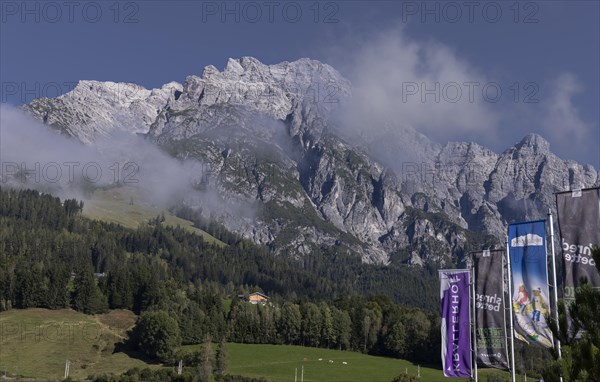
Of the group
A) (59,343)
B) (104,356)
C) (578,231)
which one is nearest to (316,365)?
(104,356)

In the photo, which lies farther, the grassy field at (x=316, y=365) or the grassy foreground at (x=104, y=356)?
the grassy field at (x=316, y=365)

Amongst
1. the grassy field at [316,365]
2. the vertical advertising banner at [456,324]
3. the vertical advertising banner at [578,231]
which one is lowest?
the grassy field at [316,365]

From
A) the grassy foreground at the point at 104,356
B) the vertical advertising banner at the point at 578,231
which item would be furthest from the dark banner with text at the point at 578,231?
the grassy foreground at the point at 104,356

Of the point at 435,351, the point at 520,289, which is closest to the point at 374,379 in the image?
the point at 435,351

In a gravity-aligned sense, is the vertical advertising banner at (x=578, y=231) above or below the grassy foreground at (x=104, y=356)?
above

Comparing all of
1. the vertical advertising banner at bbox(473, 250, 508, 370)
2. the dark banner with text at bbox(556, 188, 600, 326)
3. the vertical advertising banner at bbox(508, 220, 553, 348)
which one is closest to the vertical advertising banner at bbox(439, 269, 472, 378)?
the vertical advertising banner at bbox(473, 250, 508, 370)

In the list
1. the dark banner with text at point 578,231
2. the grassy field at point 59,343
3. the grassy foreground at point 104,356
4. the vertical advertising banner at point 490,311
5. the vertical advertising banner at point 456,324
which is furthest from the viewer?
the grassy foreground at point 104,356

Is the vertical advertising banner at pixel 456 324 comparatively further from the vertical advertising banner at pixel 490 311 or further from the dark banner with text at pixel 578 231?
the dark banner with text at pixel 578 231

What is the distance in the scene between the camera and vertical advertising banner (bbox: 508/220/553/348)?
34.1 meters

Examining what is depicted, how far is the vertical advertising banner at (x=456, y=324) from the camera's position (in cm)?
4284

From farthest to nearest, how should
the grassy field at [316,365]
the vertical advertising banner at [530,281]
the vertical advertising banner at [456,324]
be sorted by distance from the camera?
1. the grassy field at [316,365]
2. the vertical advertising banner at [456,324]
3. the vertical advertising banner at [530,281]

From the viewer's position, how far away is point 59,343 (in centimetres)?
12975

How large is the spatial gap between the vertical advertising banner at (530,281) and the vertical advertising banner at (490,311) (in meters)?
4.68

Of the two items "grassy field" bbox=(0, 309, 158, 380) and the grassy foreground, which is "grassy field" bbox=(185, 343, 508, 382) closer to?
the grassy foreground
